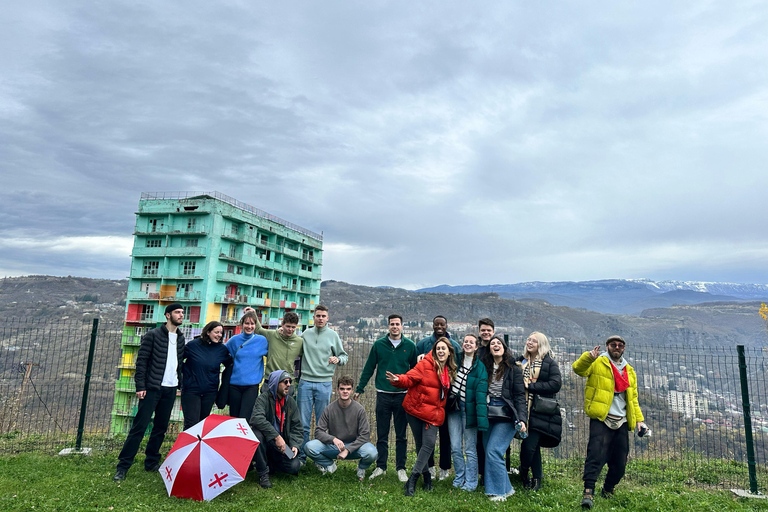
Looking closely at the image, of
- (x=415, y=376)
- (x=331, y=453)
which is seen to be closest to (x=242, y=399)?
(x=331, y=453)

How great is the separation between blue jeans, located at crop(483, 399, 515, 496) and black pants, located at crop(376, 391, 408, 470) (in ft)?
4.50

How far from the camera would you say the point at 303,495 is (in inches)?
229

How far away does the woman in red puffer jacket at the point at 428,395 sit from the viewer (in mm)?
6184

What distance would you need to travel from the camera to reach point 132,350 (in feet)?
166

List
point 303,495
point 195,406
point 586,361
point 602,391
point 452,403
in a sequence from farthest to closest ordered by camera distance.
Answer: point 195,406 → point 452,403 → point 586,361 → point 602,391 → point 303,495

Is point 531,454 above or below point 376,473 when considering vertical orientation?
above

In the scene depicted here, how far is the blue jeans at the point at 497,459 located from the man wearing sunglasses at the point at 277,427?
2.89 m

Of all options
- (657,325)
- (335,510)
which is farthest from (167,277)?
(657,325)

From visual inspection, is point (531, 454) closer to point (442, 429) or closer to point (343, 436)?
point (442, 429)

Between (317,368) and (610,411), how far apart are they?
459 centimetres

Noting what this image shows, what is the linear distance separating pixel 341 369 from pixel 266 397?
2656mm

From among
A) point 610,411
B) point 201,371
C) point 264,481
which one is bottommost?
point 264,481

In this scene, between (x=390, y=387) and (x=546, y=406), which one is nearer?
(x=546, y=406)

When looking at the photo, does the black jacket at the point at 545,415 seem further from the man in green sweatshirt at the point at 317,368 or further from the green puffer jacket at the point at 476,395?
the man in green sweatshirt at the point at 317,368
